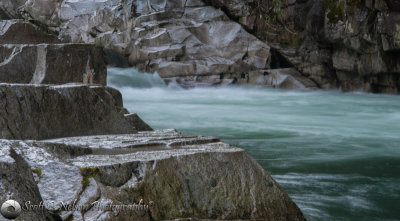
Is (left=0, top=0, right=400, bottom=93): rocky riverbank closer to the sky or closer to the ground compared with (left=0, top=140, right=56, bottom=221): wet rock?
closer to the sky

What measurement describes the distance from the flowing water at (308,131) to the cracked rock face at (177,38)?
71 centimetres

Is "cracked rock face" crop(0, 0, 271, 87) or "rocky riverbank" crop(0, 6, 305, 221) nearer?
"rocky riverbank" crop(0, 6, 305, 221)

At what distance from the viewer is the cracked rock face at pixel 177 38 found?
16.4 meters

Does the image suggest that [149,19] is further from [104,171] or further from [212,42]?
[104,171]

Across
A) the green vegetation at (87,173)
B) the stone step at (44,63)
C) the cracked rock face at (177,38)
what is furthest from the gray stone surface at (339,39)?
the green vegetation at (87,173)

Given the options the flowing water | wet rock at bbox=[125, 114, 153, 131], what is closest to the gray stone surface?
the flowing water

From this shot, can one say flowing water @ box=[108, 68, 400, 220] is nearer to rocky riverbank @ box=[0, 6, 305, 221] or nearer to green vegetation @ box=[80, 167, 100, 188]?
rocky riverbank @ box=[0, 6, 305, 221]

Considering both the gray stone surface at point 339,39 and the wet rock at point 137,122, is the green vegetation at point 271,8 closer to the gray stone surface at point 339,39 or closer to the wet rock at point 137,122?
the gray stone surface at point 339,39

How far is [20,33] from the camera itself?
21.1 feet

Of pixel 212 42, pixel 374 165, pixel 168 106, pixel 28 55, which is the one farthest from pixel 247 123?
pixel 212 42

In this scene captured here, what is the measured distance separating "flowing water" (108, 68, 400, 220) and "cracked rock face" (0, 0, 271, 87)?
2.34ft

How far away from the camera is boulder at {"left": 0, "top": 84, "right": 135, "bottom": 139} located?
10.5ft

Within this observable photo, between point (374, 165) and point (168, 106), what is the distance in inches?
274

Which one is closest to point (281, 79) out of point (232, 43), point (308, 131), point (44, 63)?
point (232, 43)
